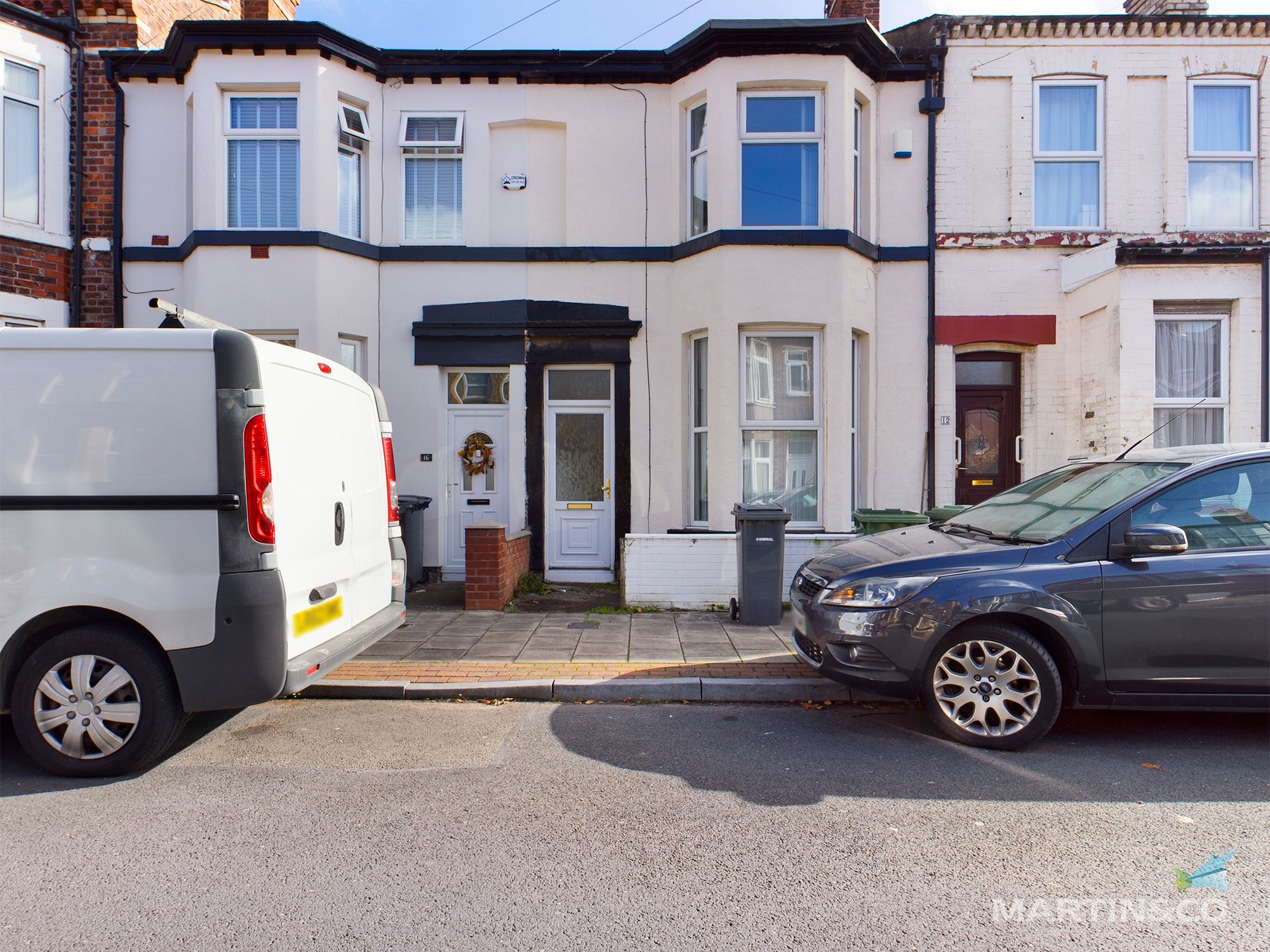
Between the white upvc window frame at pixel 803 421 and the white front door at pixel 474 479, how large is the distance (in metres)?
2.97

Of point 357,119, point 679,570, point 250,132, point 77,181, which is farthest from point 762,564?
point 77,181

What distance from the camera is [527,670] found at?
18.0 ft

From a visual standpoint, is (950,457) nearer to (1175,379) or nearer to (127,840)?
(1175,379)

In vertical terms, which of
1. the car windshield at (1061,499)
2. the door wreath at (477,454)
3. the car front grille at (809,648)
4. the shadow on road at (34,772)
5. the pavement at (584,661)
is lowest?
the shadow on road at (34,772)

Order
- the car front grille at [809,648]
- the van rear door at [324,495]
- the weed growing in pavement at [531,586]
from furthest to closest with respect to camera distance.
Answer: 1. the weed growing in pavement at [531,586]
2. the car front grille at [809,648]
3. the van rear door at [324,495]

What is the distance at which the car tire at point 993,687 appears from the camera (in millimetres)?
4184

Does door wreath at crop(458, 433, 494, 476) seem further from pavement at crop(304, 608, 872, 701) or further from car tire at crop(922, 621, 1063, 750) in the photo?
car tire at crop(922, 621, 1063, 750)

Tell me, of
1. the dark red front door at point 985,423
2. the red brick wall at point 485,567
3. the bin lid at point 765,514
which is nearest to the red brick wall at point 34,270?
the red brick wall at point 485,567

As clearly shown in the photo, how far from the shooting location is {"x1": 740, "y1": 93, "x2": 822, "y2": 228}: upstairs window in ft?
29.5

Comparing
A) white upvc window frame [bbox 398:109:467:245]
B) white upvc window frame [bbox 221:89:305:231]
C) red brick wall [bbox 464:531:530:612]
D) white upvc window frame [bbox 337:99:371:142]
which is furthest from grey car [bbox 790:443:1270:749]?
white upvc window frame [bbox 337:99:371:142]

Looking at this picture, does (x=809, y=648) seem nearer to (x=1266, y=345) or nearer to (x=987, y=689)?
(x=987, y=689)

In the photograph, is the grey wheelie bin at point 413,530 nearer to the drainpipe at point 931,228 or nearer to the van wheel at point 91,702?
the van wheel at point 91,702

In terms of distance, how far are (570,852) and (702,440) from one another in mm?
6683

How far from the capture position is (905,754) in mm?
4172
